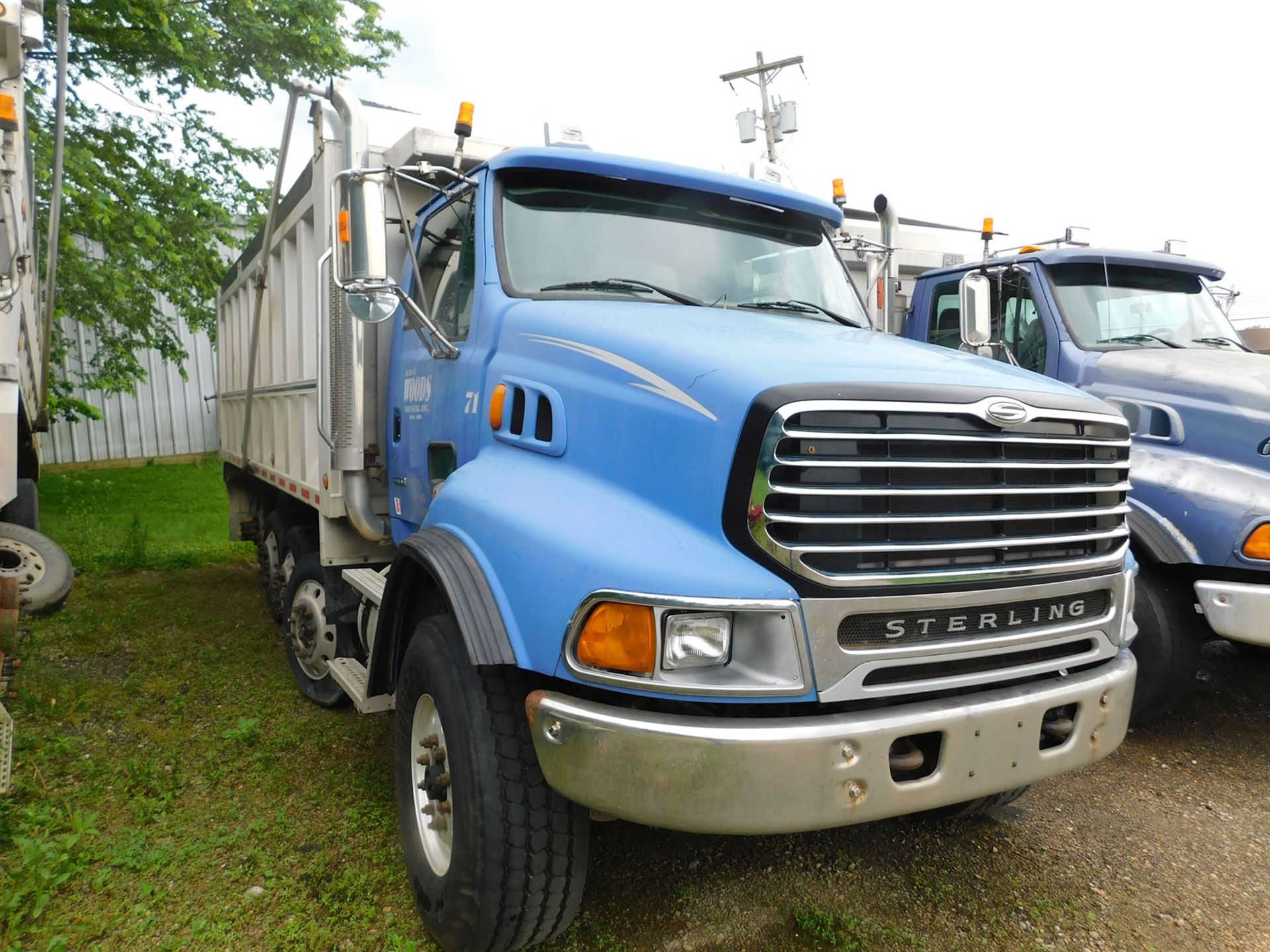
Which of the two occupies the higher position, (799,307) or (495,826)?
(799,307)

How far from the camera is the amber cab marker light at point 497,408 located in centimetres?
304

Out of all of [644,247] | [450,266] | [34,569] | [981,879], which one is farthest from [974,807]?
[34,569]

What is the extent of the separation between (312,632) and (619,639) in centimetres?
311

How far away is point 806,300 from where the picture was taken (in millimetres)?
3787

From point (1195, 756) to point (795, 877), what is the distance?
2.52 metres

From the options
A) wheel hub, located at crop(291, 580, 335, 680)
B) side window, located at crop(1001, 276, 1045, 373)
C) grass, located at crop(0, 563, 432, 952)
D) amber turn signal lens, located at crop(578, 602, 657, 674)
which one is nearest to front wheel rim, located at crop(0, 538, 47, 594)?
grass, located at crop(0, 563, 432, 952)

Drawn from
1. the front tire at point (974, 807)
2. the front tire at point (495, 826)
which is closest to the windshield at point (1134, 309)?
the front tire at point (974, 807)

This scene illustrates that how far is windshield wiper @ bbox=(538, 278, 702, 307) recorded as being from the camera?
130 inches

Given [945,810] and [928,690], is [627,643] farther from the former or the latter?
[945,810]

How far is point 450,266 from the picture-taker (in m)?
3.74

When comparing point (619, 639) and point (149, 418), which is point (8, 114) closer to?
point (619, 639)

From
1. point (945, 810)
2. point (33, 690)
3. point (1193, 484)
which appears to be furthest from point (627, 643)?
point (33, 690)

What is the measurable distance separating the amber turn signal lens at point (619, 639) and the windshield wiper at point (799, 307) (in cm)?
168

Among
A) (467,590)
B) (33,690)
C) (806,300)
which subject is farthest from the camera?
(33,690)
